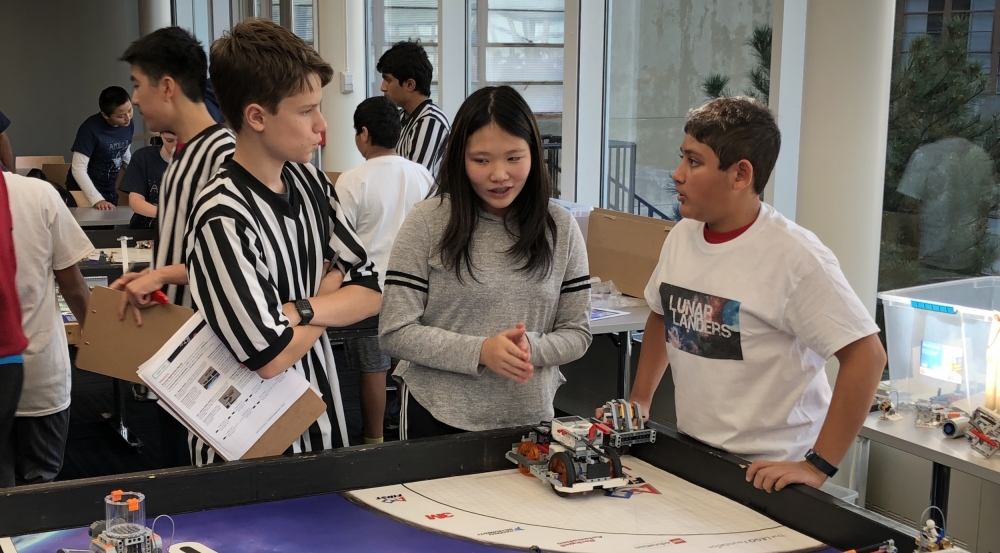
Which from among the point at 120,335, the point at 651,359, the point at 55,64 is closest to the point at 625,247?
the point at 651,359

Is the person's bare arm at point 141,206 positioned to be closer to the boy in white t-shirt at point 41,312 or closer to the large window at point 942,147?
the boy in white t-shirt at point 41,312

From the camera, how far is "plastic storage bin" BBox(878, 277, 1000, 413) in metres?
2.36

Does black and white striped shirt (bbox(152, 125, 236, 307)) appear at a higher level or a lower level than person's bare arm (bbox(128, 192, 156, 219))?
higher

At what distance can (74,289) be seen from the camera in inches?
93.0

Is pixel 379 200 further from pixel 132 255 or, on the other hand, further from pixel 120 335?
pixel 120 335

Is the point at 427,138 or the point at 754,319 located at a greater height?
the point at 427,138

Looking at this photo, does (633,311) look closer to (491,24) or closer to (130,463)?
(130,463)

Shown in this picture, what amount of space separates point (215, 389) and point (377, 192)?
7.03ft

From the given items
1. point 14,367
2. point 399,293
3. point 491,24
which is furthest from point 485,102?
point 491,24

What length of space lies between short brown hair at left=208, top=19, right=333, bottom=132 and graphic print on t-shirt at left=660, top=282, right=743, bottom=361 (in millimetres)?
768

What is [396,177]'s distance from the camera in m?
3.63

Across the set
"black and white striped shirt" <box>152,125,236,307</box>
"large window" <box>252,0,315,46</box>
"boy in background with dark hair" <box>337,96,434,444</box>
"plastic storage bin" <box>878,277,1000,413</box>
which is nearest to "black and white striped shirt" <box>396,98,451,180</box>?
"boy in background with dark hair" <box>337,96,434,444</box>

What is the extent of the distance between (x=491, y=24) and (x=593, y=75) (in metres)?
1.17

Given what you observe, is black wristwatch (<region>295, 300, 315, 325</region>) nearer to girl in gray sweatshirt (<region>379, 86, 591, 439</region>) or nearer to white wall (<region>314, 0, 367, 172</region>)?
girl in gray sweatshirt (<region>379, 86, 591, 439</region>)
